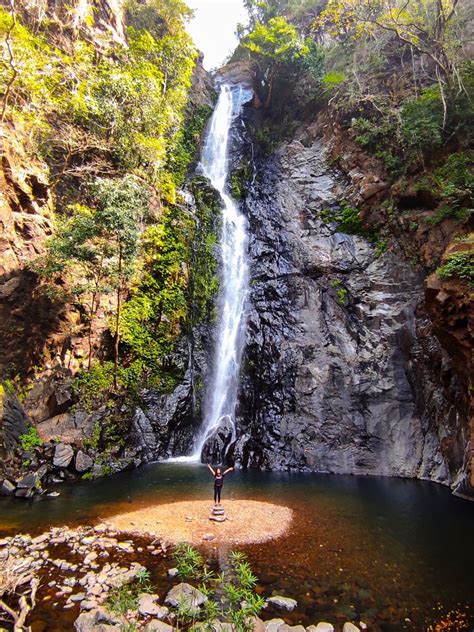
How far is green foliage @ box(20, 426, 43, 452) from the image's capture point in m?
13.4

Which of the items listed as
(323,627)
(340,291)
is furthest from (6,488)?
(340,291)

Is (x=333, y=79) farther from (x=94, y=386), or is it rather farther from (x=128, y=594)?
(x=128, y=594)

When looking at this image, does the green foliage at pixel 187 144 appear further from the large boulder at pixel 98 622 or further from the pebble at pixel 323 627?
the pebble at pixel 323 627

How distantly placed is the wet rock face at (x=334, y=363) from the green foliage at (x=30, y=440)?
838cm

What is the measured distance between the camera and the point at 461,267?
11266 millimetres

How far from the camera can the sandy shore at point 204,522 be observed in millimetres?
9383

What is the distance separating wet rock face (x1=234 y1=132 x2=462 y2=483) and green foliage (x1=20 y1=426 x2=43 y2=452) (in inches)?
330

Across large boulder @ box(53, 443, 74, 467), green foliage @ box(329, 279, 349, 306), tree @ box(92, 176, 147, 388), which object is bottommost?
large boulder @ box(53, 443, 74, 467)

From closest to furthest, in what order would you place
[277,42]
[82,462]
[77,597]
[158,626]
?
1. [158,626]
2. [77,597]
3. [82,462]
4. [277,42]

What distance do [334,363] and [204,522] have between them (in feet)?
34.7

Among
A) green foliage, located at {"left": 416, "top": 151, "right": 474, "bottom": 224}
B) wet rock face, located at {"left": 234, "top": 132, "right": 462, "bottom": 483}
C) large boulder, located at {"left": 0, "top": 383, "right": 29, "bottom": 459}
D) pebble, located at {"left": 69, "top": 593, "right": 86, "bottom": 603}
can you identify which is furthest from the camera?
wet rock face, located at {"left": 234, "top": 132, "right": 462, "bottom": 483}

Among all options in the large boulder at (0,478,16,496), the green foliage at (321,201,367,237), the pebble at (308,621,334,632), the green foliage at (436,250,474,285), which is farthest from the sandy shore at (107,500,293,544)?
the green foliage at (321,201,367,237)

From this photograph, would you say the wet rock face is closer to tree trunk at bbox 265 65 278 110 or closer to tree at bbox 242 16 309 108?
tree at bbox 242 16 309 108

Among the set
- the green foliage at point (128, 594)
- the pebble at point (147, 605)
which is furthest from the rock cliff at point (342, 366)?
the pebble at point (147, 605)
